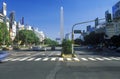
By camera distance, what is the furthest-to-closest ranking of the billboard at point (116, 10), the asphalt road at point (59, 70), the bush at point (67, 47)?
the billboard at point (116, 10), the bush at point (67, 47), the asphalt road at point (59, 70)

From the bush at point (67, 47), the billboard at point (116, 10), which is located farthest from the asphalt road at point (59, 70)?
the billboard at point (116, 10)

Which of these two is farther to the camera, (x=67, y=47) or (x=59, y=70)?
(x=67, y=47)

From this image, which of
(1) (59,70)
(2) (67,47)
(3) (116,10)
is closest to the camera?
(1) (59,70)

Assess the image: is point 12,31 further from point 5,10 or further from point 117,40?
point 117,40

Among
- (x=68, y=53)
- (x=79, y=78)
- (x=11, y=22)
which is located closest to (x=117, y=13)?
(x=11, y=22)

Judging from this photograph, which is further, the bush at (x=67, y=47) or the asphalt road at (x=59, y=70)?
the bush at (x=67, y=47)

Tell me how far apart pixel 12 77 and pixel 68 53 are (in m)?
30.9

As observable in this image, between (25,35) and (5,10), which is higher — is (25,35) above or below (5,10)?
below

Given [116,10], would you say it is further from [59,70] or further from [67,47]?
[59,70]

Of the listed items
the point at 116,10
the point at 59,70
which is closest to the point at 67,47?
the point at 59,70

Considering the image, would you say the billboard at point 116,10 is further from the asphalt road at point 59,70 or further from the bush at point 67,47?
the asphalt road at point 59,70

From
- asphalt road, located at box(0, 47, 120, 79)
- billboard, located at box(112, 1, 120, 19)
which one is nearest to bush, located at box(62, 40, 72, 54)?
asphalt road, located at box(0, 47, 120, 79)

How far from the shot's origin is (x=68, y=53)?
4831 centimetres

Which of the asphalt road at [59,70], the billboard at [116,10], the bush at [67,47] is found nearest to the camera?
the asphalt road at [59,70]
